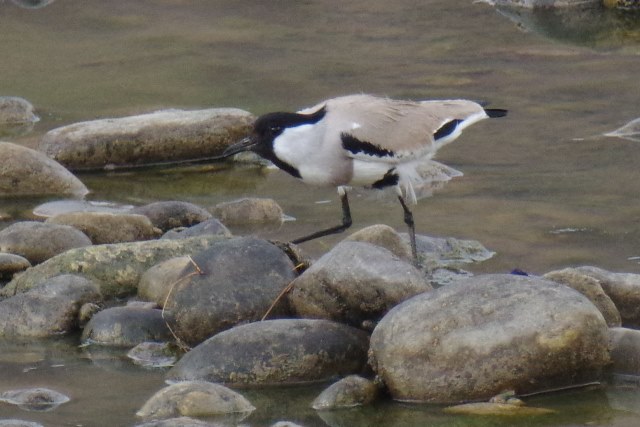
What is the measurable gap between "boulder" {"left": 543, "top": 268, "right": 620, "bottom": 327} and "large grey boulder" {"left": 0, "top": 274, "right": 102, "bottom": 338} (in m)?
2.42

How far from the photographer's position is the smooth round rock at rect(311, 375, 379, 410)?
5.62 m

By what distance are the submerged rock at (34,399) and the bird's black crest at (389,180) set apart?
2609 mm

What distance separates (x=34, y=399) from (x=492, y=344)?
1.94 metres

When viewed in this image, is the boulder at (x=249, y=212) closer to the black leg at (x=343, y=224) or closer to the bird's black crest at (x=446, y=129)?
the black leg at (x=343, y=224)

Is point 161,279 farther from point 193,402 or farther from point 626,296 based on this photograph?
point 626,296

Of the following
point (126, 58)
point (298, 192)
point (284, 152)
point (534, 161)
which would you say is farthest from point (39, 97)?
point (284, 152)

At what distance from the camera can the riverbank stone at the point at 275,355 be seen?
595 cm

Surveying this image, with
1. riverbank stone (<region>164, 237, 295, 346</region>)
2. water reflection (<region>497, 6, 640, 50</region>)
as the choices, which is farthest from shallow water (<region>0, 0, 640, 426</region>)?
riverbank stone (<region>164, 237, 295, 346</region>)

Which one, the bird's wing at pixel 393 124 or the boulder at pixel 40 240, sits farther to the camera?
the boulder at pixel 40 240

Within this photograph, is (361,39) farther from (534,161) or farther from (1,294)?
(1,294)

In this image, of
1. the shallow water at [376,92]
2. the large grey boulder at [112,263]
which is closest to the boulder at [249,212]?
the shallow water at [376,92]

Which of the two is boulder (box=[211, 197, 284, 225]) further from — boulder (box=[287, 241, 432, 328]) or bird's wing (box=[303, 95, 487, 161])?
boulder (box=[287, 241, 432, 328])

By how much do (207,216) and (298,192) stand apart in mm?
1066

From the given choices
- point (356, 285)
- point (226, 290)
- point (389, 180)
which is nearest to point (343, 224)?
point (389, 180)
